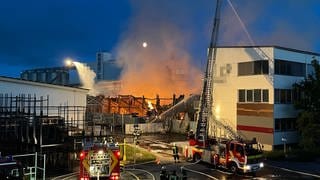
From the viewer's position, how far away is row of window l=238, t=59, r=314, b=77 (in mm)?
38250

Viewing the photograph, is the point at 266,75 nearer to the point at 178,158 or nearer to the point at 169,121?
the point at 178,158

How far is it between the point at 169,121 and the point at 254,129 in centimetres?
1671

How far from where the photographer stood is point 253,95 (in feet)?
129

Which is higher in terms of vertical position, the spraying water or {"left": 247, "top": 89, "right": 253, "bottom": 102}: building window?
the spraying water

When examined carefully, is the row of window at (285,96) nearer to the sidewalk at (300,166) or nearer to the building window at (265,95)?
the building window at (265,95)

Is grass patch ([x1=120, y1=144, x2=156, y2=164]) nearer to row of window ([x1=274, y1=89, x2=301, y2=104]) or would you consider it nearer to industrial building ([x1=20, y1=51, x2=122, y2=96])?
row of window ([x1=274, y1=89, x2=301, y2=104])

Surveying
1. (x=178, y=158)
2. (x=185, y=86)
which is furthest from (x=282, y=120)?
(x=185, y=86)

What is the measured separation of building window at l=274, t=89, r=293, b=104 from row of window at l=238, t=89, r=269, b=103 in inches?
32.0

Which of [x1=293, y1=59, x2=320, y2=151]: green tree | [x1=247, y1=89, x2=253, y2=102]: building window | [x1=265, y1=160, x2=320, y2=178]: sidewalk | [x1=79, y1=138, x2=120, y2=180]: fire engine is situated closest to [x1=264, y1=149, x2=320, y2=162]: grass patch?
[x1=265, y1=160, x2=320, y2=178]: sidewalk

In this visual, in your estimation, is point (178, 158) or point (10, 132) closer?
point (10, 132)

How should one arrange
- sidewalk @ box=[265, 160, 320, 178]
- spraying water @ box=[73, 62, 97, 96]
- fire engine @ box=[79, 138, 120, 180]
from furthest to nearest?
spraying water @ box=[73, 62, 97, 96]
sidewalk @ box=[265, 160, 320, 178]
fire engine @ box=[79, 138, 120, 180]

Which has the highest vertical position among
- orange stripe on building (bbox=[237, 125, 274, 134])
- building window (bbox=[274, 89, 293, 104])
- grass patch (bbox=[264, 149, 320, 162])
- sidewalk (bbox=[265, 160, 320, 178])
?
building window (bbox=[274, 89, 293, 104])

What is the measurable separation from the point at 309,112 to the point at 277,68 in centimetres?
500

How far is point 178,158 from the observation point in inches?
1203
